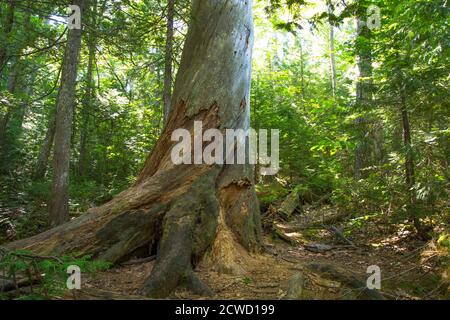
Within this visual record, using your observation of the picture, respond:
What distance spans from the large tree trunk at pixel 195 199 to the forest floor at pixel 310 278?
241 millimetres

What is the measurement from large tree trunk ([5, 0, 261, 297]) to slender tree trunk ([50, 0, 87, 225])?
7.54 ft

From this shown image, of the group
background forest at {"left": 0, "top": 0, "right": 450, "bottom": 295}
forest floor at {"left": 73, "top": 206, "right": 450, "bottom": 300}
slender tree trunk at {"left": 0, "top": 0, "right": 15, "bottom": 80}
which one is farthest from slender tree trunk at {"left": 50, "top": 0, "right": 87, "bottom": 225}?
forest floor at {"left": 73, "top": 206, "right": 450, "bottom": 300}

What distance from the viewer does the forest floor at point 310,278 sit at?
4398 millimetres

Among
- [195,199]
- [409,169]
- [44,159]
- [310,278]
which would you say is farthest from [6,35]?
[409,169]

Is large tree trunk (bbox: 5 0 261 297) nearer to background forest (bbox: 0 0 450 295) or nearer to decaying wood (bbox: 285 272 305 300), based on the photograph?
decaying wood (bbox: 285 272 305 300)

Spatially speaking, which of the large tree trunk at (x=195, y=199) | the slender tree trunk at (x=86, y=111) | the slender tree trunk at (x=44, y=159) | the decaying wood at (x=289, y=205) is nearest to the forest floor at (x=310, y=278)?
the large tree trunk at (x=195, y=199)

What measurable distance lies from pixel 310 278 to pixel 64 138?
5.61 meters

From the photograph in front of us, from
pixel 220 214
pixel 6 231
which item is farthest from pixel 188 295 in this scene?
pixel 6 231

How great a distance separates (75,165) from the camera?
13.8m

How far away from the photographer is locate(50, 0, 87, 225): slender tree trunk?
748 cm

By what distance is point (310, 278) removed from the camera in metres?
4.90

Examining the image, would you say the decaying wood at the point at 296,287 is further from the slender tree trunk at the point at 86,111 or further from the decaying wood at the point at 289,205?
the slender tree trunk at the point at 86,111

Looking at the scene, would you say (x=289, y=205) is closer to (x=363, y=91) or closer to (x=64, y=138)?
(x=363, y=91)
